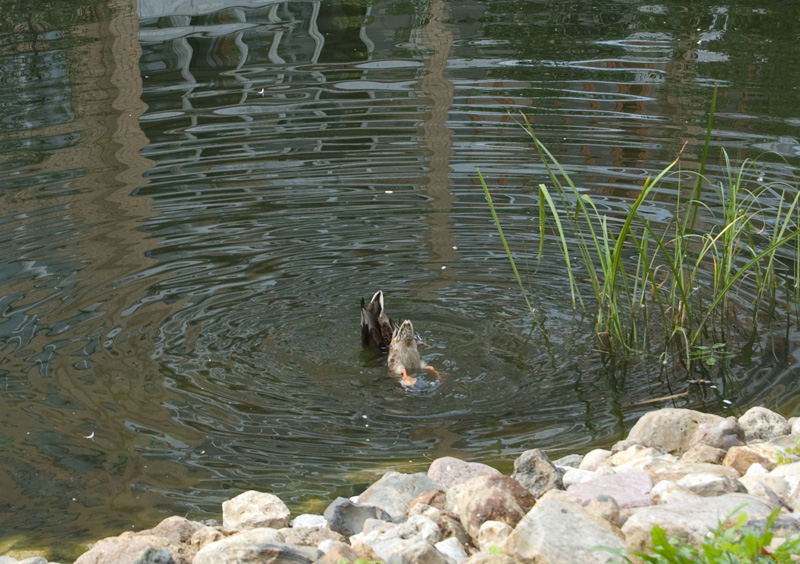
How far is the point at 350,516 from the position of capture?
456cm

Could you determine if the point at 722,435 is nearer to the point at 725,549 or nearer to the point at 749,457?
the point at 749,457

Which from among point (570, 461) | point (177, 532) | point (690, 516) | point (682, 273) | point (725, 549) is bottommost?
point (570, 461)

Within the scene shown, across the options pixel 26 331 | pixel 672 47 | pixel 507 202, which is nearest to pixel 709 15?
pixel 672 47

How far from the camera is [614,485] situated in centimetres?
455

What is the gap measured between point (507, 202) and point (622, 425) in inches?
148

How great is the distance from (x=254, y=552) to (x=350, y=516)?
65 centimetres

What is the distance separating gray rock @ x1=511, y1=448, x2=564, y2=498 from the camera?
15.7 feet

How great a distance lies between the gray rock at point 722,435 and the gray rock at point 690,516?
3.64ft

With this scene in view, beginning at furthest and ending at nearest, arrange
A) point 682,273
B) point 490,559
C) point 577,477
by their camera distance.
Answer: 1. point 682,273
2. point 577,477
3. point 490,559

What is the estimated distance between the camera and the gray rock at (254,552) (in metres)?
4.02

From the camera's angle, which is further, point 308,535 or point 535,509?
point 308,535

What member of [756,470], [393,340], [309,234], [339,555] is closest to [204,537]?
[339,555]

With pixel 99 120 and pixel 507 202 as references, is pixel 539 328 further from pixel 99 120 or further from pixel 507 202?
pixel 99 120

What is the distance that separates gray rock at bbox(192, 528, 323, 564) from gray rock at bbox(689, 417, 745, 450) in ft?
7.19
